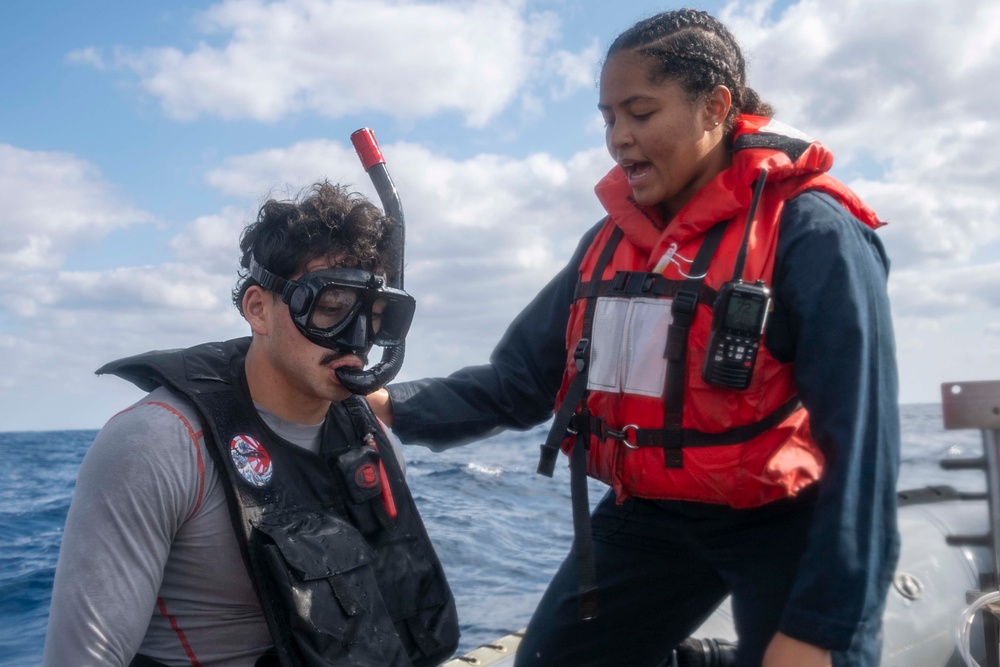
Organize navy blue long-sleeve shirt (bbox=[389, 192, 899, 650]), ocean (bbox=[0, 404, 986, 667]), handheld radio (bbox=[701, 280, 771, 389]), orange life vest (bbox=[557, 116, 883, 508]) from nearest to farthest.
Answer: navy blue long-sleeve shirt (bbox=[389, 192, 899, 650])
handheld radio (bbox=[701, 280, 771, 389])
orange life vest (bbox=[557, 116, 883, 508])
ocean (bbox=[0, 404, 986, 667])

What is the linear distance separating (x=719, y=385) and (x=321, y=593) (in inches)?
42.9

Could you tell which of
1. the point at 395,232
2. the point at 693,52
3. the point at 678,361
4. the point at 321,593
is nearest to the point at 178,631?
the point at 321,593

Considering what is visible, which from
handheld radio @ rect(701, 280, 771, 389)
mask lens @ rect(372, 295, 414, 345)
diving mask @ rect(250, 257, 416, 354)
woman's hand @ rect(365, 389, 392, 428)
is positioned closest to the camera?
handheld radio @ rect(701, 280, 771, 389)

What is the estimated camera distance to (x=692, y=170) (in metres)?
2.29

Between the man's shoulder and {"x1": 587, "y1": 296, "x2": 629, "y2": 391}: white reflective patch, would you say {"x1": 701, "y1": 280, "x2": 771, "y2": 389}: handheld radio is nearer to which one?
{"x1": 587, "y1": 296, "x2": 629, "y2": 391}: white reflective patch

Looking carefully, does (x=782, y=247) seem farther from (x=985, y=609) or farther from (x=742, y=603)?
(x=985, y=609)

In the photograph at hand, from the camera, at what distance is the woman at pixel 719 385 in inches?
73.5

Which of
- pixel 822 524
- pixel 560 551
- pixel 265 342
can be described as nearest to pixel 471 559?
pixel 560 551

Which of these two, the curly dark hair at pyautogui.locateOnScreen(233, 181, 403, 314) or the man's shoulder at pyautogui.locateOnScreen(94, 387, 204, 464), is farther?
the curly dark hair at pyautogui.locateOnScreen(233, 181, 403, 314)

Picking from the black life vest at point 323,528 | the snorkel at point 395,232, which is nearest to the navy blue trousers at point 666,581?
the black life vest at point 323,528

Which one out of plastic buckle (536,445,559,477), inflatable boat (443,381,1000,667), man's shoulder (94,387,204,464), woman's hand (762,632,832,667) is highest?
man's shoulder (94,387,204,464)

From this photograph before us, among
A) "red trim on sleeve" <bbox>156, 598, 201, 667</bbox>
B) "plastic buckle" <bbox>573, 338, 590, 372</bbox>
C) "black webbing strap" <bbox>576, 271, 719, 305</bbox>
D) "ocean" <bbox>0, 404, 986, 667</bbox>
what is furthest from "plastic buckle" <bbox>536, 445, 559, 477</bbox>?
"ocean" <bbox>0, 404, 986, 667</bbox>

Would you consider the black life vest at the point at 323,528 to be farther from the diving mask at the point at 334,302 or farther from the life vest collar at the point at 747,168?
the life vest collar at the point at 747,168

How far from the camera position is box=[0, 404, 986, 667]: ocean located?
514 centimetres
